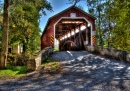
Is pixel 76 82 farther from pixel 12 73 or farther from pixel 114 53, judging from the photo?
pixel 114 53

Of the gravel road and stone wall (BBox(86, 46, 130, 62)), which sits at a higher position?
stone wall (BBox(86, 46, 130, 62))

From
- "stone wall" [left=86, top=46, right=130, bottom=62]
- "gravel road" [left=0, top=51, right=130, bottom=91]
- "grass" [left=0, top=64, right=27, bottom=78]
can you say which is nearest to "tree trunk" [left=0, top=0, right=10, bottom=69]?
"grass" [left=0, top=64, right=27, bottom=78]

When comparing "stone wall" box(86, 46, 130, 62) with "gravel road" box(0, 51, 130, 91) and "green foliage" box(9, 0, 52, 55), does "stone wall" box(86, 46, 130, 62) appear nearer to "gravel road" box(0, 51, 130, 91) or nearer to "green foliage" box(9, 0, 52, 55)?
"gravel road" box(0, 51, 130, 91)

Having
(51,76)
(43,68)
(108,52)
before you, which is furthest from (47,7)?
(51,76)

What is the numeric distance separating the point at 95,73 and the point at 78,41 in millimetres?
15676

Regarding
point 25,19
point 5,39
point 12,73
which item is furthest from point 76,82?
point 25,19

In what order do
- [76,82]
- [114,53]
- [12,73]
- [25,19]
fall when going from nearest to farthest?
[76,82]
[12,73]
[114,53]
[25,19]

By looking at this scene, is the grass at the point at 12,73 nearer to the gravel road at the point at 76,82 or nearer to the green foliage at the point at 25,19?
the gravel road at the point at 76,82

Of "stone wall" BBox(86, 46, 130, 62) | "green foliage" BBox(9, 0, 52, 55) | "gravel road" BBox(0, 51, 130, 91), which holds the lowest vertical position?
"gravel road" BBox(0, 51, 130, 91)

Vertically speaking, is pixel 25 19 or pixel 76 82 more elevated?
pixel 25 19

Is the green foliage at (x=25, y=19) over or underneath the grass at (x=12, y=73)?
over

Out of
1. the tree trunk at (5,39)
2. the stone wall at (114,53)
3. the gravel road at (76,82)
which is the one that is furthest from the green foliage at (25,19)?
the stone wall at (114,53)

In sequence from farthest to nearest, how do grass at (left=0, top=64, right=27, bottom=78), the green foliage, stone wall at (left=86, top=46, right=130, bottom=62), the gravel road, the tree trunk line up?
the green foliage, stone wall at (left=86, top=46, right=130, bottom=62), the tree trunk, grass at (left=0, top=64, right=27, bottom=78), the gravel road

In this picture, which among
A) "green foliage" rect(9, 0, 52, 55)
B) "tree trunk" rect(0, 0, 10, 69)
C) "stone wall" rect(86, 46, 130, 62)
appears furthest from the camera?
"green foliage" rect(9, 0, 52, 55)
